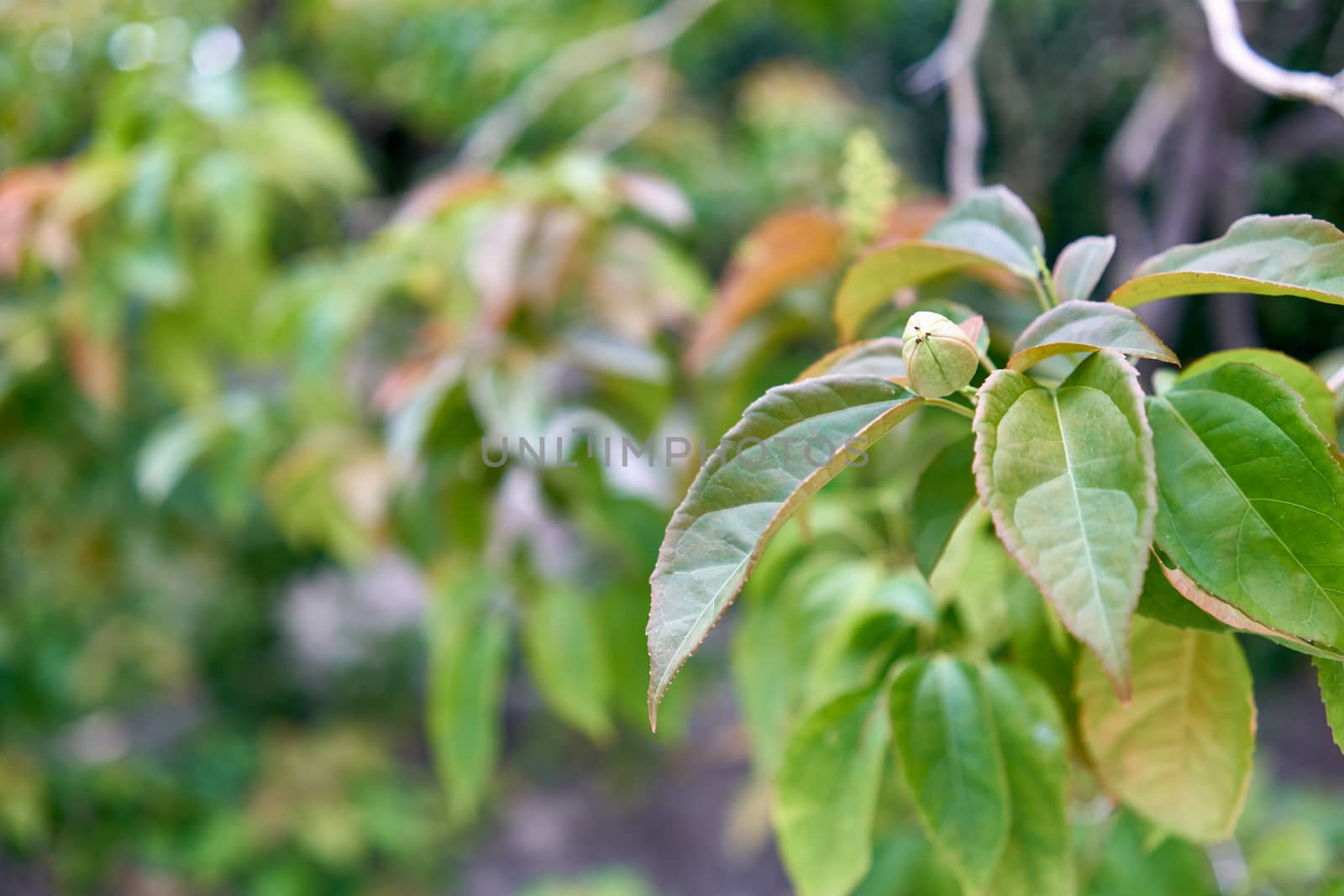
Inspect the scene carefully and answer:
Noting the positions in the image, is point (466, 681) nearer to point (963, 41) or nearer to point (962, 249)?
point (962, 249)

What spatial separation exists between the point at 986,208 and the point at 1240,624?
0.21 m

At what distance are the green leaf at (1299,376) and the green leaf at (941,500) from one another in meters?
0.09

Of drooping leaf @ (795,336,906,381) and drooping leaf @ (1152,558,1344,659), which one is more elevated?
drooping leaf @ (795,336,906,381)

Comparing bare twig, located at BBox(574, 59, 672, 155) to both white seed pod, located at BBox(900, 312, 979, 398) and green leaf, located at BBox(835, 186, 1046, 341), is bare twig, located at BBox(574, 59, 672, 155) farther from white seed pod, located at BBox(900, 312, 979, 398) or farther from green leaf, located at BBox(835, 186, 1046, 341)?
white seed pod, located at BBox(900, 312, 979, 398)

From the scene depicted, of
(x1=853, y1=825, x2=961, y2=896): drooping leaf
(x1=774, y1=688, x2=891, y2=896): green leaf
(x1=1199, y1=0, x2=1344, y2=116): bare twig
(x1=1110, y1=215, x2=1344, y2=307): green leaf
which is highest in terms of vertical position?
(x1=1199, y1=0, x2=1344, y2=116): bare twig

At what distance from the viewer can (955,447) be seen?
0.35 metres

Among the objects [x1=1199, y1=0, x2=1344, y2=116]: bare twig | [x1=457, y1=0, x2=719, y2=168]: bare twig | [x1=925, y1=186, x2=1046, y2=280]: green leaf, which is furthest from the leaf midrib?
[x1=457, y1=0, x2=719, y2=168]: bare twig

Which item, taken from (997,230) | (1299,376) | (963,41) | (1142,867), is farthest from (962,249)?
(963,41)

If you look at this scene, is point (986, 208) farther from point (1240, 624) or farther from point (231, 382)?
point (231, 382)

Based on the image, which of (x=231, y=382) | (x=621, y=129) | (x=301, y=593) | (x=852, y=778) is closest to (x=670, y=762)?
(x=301, y=593)

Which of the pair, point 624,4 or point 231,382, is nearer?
point 624,4

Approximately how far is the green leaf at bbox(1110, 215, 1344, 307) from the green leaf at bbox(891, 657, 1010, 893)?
0.57ft

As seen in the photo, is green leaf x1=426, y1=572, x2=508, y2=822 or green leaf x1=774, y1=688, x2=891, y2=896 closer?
green leaf x1=774, y1=688, x2=891, y2=896

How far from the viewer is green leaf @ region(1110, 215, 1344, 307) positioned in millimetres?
280
